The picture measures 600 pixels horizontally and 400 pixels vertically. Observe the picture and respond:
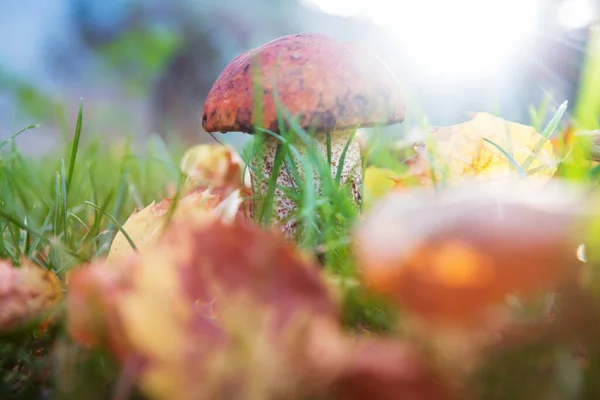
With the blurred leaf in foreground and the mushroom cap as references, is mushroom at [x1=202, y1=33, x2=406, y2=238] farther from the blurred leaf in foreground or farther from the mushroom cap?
the blurred leaf in foreground

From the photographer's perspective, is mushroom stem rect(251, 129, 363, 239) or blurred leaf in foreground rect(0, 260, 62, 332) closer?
blurred leaf in foreground rect(0, 260, 62, 332)

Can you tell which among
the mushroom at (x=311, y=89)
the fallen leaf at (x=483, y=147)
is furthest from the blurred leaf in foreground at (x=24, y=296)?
the fallen leaf at (x=483, y=147)

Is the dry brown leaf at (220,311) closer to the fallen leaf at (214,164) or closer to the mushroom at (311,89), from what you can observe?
the mushroom at (311,89)

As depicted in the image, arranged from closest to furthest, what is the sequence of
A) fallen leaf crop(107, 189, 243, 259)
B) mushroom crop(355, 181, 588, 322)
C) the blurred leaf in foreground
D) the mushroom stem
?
mushroom crop(355, 181, 588, 322) → the blurred leaf in foreground → fallen leaf crop(107, 189, 243, 259) → the mushroom stem

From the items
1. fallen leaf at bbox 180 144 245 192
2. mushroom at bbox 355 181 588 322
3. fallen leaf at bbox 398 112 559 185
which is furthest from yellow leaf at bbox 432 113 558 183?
fallen leaf at bbox 180 144 245 192

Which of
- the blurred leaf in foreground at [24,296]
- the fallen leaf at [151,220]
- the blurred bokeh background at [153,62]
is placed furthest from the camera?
the blurred bokeh background at [153,62]

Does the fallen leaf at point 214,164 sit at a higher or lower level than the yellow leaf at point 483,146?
lower

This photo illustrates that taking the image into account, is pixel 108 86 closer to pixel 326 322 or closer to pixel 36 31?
pixel 36 31

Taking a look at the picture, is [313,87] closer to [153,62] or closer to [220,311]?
[220,311]

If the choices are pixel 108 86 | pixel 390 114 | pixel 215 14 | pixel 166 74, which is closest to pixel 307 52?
pixel 390 114
